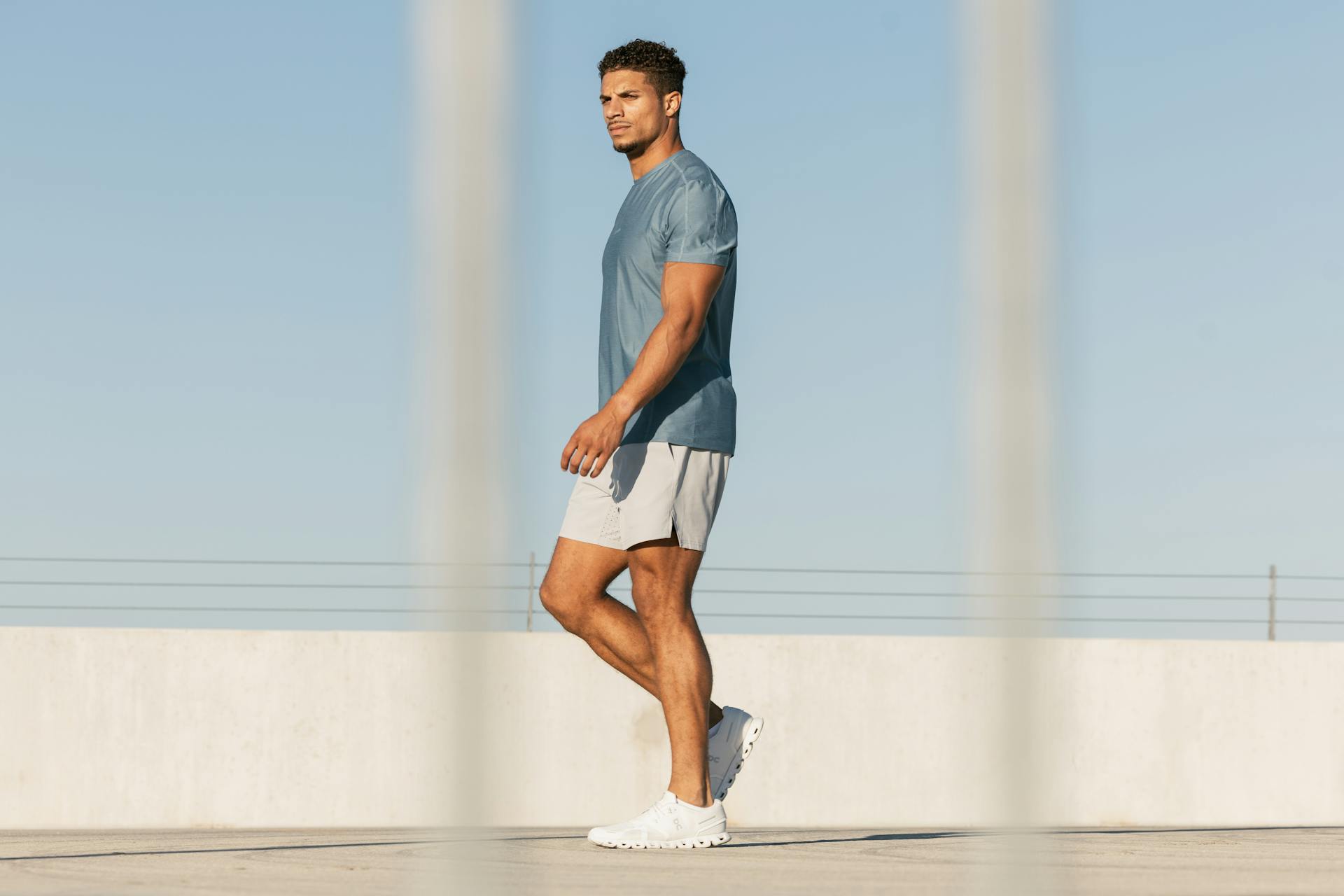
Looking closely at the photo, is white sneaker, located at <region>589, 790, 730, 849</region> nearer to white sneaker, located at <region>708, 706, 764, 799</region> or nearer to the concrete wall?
white sneaker, located at <region>708, 706, 764, 799</region>

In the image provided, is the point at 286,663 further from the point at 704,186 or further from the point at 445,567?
the point at 445,567

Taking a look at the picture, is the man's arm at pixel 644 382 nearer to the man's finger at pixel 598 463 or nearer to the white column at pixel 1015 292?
the man's finger at pixel 598 463

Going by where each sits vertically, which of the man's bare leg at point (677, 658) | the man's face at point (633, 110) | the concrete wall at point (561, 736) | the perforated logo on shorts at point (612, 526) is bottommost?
the concrete wall at point (561, 736)

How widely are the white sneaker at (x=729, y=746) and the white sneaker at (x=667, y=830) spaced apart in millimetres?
186

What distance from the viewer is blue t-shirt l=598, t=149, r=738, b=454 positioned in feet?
10.3

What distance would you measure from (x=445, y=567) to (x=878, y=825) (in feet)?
23.6

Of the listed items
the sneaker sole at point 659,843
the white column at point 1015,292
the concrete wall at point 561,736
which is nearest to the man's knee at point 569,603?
the sneaker sole at point 659,843

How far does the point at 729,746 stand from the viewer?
10.9 ft

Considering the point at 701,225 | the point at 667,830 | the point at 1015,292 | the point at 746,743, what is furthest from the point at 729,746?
the point at 1015,292

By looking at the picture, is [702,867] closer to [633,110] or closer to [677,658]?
[677,658]

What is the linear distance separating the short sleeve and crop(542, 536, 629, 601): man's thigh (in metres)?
0.58

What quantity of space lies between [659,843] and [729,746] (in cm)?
33

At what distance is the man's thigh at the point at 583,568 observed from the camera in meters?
3.19

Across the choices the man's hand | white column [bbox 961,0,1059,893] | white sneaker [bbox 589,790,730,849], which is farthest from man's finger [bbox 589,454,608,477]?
white column [bbox 961,0,1059,893]
